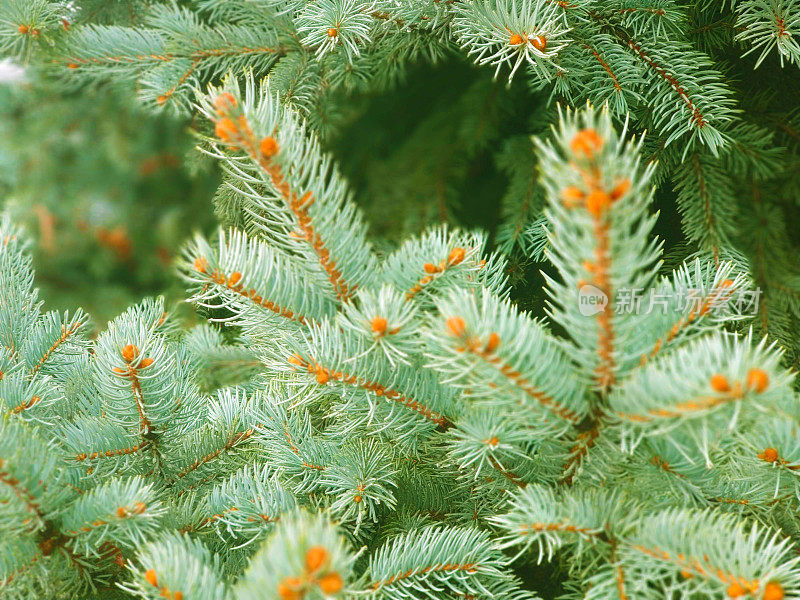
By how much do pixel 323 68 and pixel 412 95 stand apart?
88 cm

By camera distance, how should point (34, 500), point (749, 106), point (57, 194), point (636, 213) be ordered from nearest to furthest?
point (636, 213), point (34, 500), point (749, 106), point (57, 194)

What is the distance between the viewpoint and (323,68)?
3.44ft

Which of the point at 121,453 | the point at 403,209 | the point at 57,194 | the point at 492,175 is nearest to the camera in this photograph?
the point at 121,453

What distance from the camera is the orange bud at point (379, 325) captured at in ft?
1.86

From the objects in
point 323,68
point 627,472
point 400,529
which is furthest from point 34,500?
point 323,68

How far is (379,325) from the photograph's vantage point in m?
0.57

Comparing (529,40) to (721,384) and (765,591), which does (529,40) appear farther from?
(765,591)

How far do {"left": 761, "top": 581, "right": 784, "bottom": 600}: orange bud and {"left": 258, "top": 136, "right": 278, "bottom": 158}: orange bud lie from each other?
538 millimetres

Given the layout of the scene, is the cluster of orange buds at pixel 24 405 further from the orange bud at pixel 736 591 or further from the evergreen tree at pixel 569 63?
the orange bud at pixel 736 591

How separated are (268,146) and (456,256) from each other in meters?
0.20

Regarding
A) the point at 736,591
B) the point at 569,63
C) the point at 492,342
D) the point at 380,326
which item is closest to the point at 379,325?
the point at 380,326

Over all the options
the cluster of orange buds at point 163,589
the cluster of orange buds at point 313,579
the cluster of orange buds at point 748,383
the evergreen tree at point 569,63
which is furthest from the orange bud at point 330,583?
the evergreen tree at point 569,63

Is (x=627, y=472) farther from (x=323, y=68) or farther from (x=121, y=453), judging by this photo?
(x=323, y=68)

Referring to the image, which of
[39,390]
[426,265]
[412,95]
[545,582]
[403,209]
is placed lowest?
[545,582]
